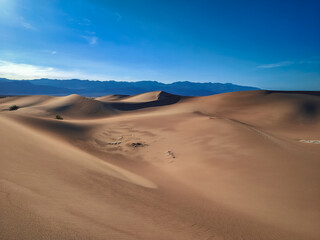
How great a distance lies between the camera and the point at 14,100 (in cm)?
3994

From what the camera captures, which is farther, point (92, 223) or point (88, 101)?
point (88, 101)

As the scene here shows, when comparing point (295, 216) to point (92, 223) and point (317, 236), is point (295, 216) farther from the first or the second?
point (92, 223)

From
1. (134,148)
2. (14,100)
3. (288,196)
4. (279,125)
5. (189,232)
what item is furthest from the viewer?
(14,100)

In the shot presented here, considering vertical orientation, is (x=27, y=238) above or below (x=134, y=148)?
above

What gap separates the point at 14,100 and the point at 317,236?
5283 cm

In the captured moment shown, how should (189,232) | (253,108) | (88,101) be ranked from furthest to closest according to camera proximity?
1. (88,101)
2. (253,108)
3. (189,232)

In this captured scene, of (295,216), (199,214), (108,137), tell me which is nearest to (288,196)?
(295,216)

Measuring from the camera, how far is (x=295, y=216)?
3.86 m

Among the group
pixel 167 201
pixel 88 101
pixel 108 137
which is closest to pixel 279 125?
pixel 108 137

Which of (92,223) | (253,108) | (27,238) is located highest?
(253,108)

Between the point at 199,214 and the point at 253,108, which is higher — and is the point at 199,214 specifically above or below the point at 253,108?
below

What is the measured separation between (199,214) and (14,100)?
51.0 meters

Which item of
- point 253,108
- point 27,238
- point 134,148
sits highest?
point 253,108

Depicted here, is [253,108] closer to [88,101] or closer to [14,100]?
[88,101]
